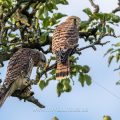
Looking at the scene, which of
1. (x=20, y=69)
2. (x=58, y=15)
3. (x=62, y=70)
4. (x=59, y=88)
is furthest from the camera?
(x=58, y=15)

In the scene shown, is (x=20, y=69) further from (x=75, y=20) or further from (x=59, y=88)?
(x=75, y=20)

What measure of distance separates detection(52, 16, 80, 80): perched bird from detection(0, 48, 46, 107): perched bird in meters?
0.66

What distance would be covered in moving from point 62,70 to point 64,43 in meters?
1.23

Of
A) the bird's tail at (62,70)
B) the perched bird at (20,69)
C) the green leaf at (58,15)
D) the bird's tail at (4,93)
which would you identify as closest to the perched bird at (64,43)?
the bird's tail at (62,70)

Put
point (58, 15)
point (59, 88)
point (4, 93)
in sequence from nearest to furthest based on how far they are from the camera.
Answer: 1. point (4, 93)
2. point (59, 88)
3. point (58, 15)

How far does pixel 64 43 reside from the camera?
37.4ft

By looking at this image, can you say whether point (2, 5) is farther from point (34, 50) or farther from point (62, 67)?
point (62, 67)

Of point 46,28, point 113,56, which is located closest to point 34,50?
point 46,28

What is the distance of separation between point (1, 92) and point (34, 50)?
2275 mm

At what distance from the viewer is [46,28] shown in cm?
1145

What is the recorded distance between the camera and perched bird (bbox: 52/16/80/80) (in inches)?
409

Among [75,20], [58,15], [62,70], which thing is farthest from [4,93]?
[75,20]

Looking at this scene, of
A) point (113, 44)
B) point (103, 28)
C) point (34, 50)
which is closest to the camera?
point (103, 28)

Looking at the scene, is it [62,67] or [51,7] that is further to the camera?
[51,7]
